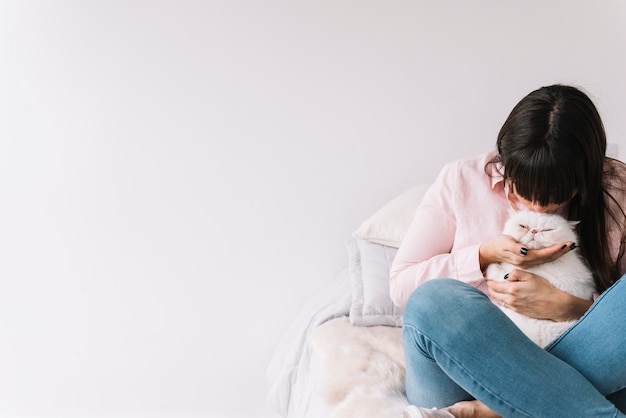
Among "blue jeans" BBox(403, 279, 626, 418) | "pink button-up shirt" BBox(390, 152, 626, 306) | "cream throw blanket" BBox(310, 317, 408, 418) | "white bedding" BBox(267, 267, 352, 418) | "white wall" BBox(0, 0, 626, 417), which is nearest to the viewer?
"blue jeans" BBox(403, 279, 626, 418)

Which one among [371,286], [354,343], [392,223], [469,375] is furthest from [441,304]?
[392,223]

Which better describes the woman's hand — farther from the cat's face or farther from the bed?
the bed

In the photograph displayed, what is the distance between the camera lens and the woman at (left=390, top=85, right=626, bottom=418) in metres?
1.18

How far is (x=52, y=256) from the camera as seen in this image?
2.14m

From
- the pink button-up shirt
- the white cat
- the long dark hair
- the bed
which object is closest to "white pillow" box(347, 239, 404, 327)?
the bed

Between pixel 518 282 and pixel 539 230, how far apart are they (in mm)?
113

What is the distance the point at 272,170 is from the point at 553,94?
3.19 feet

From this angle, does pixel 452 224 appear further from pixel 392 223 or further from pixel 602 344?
pixel 602 344

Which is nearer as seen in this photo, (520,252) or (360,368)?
(520,252)

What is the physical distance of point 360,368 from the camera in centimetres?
150

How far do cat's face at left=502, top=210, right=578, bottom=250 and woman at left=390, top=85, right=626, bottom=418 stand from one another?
0.08 ft

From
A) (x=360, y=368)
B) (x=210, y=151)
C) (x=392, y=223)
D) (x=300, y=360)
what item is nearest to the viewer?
(x=360, y=368)

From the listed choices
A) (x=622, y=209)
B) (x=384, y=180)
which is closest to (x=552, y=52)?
(x=384, y=180)

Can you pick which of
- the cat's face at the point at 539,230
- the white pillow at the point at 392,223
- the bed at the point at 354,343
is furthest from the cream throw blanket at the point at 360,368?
the cat's face at the point at 539,230
